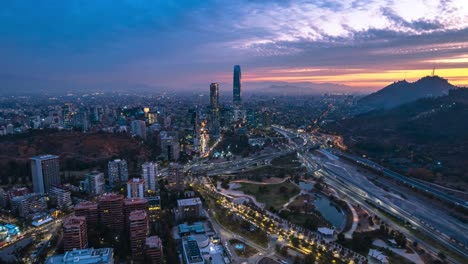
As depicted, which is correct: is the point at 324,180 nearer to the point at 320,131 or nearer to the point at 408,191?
the point at 408,191

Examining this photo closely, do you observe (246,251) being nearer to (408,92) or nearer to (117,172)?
(117,172)

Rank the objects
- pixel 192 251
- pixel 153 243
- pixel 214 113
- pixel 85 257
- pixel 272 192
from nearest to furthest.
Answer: pixel 85 257, pixel 153 243, pixel 192 251, pixel 272 192, pixel 214 113

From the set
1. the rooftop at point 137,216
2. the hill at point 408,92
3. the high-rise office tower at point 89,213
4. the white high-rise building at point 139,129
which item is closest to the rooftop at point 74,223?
the high-rise office tower at point 89,213

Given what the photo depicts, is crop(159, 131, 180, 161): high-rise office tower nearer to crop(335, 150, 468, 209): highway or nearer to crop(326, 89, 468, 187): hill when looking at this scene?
crop(335, 150, 468, 209): highway

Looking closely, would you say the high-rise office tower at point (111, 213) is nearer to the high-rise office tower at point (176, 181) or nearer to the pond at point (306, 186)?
the high-rise office tower at point (176, 181)

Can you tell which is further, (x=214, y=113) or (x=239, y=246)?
(x=214, y=113)

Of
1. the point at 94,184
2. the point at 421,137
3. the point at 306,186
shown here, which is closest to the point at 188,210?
the point at 94,184

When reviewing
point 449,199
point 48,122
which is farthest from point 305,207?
point 48,122

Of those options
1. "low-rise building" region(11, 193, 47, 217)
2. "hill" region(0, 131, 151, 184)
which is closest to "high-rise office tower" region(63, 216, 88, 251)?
"low-rise building" region(11, 193, 47, 217)
